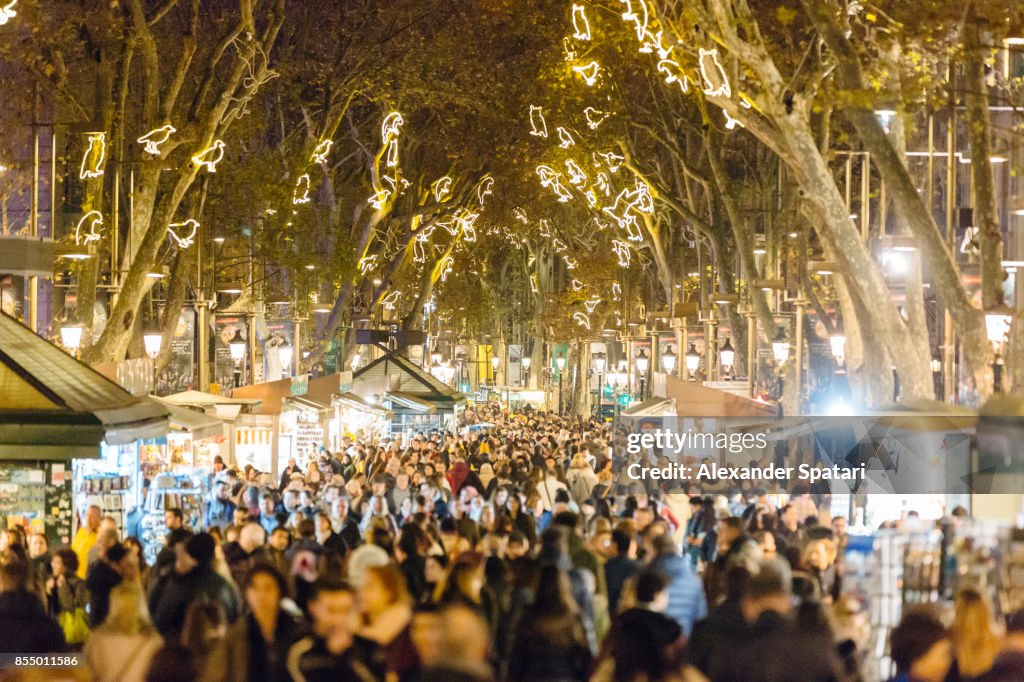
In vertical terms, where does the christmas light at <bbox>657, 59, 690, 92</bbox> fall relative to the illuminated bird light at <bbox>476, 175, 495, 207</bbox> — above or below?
below

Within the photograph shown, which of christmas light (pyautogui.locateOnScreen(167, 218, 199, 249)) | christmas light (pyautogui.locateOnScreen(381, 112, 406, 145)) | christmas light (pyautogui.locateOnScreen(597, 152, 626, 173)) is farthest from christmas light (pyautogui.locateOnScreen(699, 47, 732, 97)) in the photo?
christmas light (pyautogui.locateOnScreen(381, 112, 406, 145))

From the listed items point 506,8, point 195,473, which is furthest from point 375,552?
point 506,8

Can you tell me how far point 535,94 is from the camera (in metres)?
36.7

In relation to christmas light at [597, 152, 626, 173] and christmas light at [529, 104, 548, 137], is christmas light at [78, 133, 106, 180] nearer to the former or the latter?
christmas light at [597, 152, 626, 173]

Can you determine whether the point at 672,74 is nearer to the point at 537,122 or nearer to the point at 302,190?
the point at 302,190

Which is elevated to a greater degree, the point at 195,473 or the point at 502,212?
the point at 502,212

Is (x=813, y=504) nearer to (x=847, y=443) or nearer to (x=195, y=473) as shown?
(x=847, y=443)

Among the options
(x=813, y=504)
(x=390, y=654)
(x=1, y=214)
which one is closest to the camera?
(x=390, y=654)

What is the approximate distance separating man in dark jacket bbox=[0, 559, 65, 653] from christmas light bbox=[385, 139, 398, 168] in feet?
92.0

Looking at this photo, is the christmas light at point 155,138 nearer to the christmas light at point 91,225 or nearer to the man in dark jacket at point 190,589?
the christmas light at point 91,225

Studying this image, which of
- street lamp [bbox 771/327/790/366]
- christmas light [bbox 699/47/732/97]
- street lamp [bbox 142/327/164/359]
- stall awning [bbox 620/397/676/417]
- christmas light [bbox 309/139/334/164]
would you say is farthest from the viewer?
christmas light [bbox 309/139/334/164]

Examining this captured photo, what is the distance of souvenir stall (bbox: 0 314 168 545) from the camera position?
13.7m

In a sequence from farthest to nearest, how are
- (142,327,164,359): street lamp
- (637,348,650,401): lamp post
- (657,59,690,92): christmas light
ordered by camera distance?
(637,348,650,401): lamp post < (142,327,164,359): street lamp < (657,59,690,92): christmas light

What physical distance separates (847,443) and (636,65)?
47.7 ft
